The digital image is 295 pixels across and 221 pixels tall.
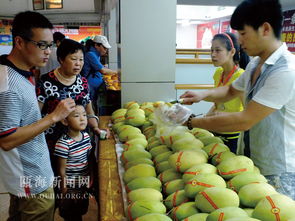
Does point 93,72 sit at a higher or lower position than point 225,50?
lower

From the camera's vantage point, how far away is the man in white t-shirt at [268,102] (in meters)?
1.39

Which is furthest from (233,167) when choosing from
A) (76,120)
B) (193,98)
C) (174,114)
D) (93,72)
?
(93,72)

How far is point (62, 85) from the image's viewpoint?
7.10 feet

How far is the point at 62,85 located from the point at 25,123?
73 centimetres

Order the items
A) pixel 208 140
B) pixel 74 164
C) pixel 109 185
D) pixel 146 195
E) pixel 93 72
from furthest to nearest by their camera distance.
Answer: pixel 93 72 → pixel 74 164 → pixel 208 140 → pixel 109 185 → pixel 146 195

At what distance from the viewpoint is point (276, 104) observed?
1.38 m

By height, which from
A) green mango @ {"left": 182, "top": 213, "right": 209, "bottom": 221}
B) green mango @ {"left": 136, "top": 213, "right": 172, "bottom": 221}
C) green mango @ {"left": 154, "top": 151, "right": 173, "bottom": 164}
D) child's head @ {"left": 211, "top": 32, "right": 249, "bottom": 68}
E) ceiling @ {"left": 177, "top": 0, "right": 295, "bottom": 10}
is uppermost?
ceiling @ {"left": 177, "top": 0, "right": 295, "bottom": 10}

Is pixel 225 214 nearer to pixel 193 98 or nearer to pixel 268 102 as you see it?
pixel 268 102

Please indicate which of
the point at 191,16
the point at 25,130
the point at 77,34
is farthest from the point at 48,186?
the point at 191,16

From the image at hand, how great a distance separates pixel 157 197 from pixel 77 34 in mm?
11599

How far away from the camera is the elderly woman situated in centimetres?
211

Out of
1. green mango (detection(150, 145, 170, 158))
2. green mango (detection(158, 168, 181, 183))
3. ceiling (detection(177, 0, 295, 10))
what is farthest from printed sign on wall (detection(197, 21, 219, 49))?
green mango (detection(158, 168, 181, 183))

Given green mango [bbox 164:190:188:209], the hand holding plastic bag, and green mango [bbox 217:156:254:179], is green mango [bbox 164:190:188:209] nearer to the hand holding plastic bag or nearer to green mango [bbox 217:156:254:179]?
green mango [bbox 217:156:254:179]

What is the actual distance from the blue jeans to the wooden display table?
855 mm
